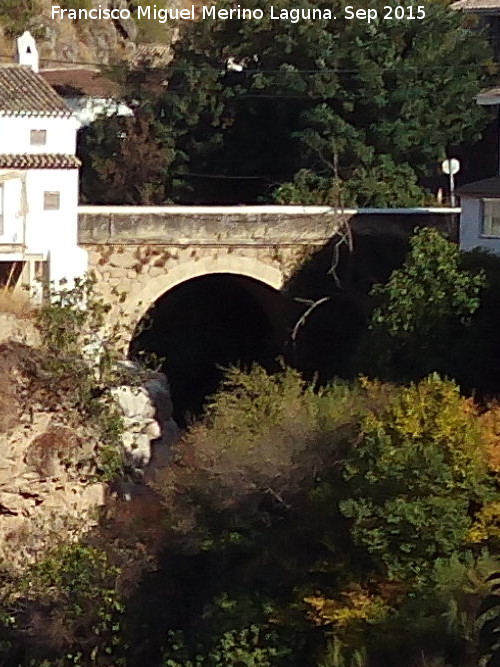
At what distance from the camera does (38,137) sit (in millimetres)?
26969

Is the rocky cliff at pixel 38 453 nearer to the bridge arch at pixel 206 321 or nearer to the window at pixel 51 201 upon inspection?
the window at pixel 51 201

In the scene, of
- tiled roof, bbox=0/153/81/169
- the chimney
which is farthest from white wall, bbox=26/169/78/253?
the chimney

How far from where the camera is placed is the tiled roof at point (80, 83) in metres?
40.2

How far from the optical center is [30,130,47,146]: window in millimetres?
26922

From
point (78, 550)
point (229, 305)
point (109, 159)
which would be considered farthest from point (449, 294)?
point (109, 159)

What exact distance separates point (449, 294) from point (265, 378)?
11.5 feet

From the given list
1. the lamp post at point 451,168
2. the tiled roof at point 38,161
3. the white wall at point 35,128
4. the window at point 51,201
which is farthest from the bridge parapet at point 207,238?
the lamp post at point 451,168

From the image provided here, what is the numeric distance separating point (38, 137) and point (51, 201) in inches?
49.6

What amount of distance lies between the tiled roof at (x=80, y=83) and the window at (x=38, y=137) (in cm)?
1162

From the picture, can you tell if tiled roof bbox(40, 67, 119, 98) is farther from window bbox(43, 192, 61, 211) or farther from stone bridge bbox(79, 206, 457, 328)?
window bbox(43, 192, 61, 211)

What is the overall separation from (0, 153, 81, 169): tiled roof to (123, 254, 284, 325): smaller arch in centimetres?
308

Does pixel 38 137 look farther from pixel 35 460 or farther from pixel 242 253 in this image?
pixel 35 460

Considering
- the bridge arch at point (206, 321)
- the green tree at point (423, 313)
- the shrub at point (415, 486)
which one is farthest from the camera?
the bridge arch at point (206, 321)

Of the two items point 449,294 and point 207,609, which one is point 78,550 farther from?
point 449,294
